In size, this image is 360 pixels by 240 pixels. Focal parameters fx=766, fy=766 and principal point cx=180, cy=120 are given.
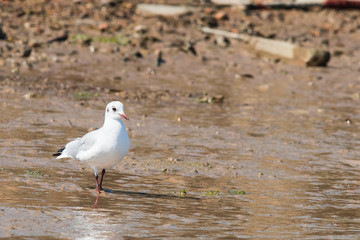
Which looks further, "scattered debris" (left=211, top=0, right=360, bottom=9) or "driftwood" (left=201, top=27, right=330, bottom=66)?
"scattered debris" (left=211, top=0, right=360, bottom=9)

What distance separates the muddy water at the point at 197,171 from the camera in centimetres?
738

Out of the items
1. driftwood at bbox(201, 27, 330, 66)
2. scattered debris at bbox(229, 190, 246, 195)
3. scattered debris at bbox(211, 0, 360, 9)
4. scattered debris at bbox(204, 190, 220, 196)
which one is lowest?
scattered debris at bbox(204, 190, 220, 196)

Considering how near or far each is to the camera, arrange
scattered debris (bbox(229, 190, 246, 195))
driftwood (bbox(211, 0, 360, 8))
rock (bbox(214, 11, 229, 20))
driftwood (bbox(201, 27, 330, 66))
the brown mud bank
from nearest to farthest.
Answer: the brown mud bank
scattered debris (bbox(229, 190, 246, 195))
driftwood (bbox(201, 27, 330, 66))
rock (bbox(214, 11, 229, 20))
driftwood (bbox(211, 0, 360, 8))

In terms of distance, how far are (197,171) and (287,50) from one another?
10.0m

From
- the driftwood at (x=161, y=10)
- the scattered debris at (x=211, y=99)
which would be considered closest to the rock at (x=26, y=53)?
the scattered debris at (x=211, y=99)

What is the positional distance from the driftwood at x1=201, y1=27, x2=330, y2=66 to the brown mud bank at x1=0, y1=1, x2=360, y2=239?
252mm

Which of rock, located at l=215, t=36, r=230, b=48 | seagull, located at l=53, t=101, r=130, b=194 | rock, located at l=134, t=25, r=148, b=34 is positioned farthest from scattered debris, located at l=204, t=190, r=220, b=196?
rock, located at l=134, t=25, r=148, b=34

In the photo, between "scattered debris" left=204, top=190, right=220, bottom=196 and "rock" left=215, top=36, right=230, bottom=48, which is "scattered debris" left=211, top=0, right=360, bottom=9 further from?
"scattered debris" left=204, top=190, right=220, bottom=196

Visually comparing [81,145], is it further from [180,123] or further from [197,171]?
[180,123]

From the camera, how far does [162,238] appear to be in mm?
6883

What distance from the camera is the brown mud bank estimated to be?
7.68 m

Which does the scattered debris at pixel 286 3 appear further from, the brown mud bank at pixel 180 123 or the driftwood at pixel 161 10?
the driftwood at pixel 161 10

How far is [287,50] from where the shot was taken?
19.2 m

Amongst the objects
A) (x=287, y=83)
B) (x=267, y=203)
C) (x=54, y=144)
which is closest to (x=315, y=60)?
(x=287, y=83)
